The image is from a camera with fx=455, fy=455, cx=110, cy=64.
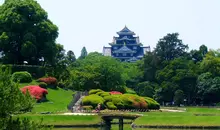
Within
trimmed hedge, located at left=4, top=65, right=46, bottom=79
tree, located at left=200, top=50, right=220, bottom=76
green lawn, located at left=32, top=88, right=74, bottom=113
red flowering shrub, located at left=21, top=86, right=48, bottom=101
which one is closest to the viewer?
green lawn, located at left=32, top=88, right=74, bottom=113

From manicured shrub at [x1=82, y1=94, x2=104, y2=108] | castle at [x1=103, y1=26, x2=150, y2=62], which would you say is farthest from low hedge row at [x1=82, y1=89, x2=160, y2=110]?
castle at [x1=103, y1=26, x2=150, y2=62]

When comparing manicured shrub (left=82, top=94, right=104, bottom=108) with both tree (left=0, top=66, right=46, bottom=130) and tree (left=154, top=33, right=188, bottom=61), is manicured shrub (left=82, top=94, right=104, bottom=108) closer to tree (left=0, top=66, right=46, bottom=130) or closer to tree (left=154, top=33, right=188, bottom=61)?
tree (left=0, top=66, right=46, bottom=130)

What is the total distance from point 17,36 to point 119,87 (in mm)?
17529

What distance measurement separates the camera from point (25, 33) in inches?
2566

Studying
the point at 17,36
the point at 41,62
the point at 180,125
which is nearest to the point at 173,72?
the point at 41,62

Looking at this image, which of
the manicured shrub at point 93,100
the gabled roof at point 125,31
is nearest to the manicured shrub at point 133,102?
the manicured shrub at point 93,100

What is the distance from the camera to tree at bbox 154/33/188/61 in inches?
3925

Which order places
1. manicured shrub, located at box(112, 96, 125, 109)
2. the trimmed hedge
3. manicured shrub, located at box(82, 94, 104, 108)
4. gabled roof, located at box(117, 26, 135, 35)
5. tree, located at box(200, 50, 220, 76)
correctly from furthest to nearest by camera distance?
1. gabled roof, located at box(117, 26, 135, 35)
2. tree, located at box(200, 50, 220, 76)
3. the trimmed hedge
4. manicured shrub, located at box(112, 96, 125, 109)
5. manicured shrub, located at box(82, 94, 104, 108)

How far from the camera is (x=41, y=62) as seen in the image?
69938mm

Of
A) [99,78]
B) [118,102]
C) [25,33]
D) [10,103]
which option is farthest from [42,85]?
[10,103]

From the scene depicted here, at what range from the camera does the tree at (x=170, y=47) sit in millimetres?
99694

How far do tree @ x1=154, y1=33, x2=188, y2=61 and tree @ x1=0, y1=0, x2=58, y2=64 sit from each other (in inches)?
1452

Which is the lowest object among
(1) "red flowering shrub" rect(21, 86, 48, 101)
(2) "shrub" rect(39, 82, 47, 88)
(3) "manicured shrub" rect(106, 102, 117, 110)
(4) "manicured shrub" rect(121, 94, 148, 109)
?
(3) "manicured shrub" rect(106, 102, 117, 110)

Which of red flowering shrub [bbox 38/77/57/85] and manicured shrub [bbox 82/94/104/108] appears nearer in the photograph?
manicured shrub [bbox 82/94/104/108]
